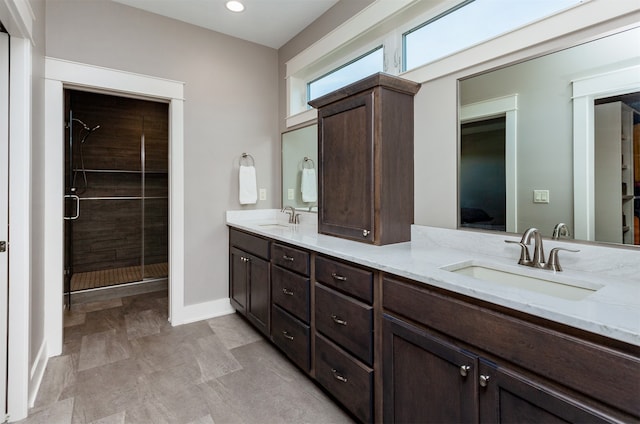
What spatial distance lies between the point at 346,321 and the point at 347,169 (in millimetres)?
938

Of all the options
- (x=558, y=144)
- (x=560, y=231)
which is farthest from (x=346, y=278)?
(x=558, y=144)

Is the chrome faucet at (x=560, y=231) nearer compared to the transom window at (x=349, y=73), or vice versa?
the chrome faucet at (x=560, y=231)

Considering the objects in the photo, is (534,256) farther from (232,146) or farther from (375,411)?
(232,146)

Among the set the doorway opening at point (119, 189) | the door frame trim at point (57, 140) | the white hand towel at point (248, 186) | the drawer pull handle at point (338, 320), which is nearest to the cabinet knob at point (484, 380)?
the drawer pull handle at point (338, 320)

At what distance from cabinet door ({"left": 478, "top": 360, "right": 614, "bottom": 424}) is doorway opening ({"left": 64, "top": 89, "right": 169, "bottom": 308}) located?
3802 millimetres

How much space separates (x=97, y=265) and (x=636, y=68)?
16.8 feet

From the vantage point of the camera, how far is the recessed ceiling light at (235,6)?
2.54 metres

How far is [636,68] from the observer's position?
1.19 meters

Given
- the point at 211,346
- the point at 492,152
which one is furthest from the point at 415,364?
the point at 211,346

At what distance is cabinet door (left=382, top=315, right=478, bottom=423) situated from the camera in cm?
109

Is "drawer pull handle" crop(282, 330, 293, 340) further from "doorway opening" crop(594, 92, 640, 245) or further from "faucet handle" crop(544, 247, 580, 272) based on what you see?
"doorway opening" crop(594, 92, 640, 245)

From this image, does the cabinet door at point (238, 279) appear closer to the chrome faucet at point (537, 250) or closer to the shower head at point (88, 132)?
the chrome faucet at point (537, 250)

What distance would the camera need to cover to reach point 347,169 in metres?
2.07

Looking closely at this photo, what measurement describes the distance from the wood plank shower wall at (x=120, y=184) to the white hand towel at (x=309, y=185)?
2.26 metres
